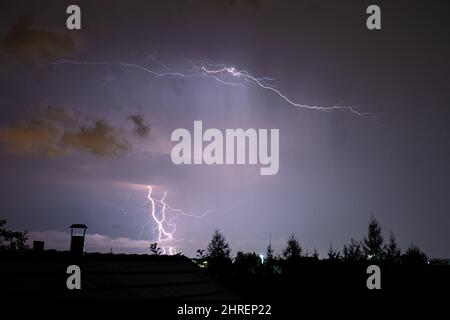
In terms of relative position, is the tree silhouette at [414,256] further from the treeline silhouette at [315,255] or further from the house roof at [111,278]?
the house roof at [111,278]

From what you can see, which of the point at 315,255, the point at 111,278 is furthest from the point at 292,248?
the point at 111,278

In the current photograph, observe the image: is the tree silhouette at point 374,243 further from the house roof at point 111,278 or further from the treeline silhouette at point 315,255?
the house roof at point 111,278

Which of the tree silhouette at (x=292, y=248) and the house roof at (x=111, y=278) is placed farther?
the tree silhouette at (x=292, y=248)

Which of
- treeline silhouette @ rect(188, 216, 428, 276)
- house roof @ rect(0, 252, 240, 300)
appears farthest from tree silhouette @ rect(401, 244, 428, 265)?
house roof @ rect(0, 252, 240, 300)

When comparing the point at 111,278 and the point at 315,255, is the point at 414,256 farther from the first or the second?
the point at 111,278

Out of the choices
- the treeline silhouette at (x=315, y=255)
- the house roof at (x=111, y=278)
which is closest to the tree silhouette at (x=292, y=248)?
the treeline silhouette at (x=315, y=255)

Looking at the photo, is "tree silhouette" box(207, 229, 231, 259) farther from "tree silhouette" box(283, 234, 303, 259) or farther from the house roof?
the house roof

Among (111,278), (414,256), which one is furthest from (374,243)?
(111,278)

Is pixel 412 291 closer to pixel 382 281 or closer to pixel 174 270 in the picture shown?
pixel 382 281

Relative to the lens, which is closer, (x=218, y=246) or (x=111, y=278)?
(x=111, y=278)

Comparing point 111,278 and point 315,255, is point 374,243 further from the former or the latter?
point 111,278

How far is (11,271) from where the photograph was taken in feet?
21.5
